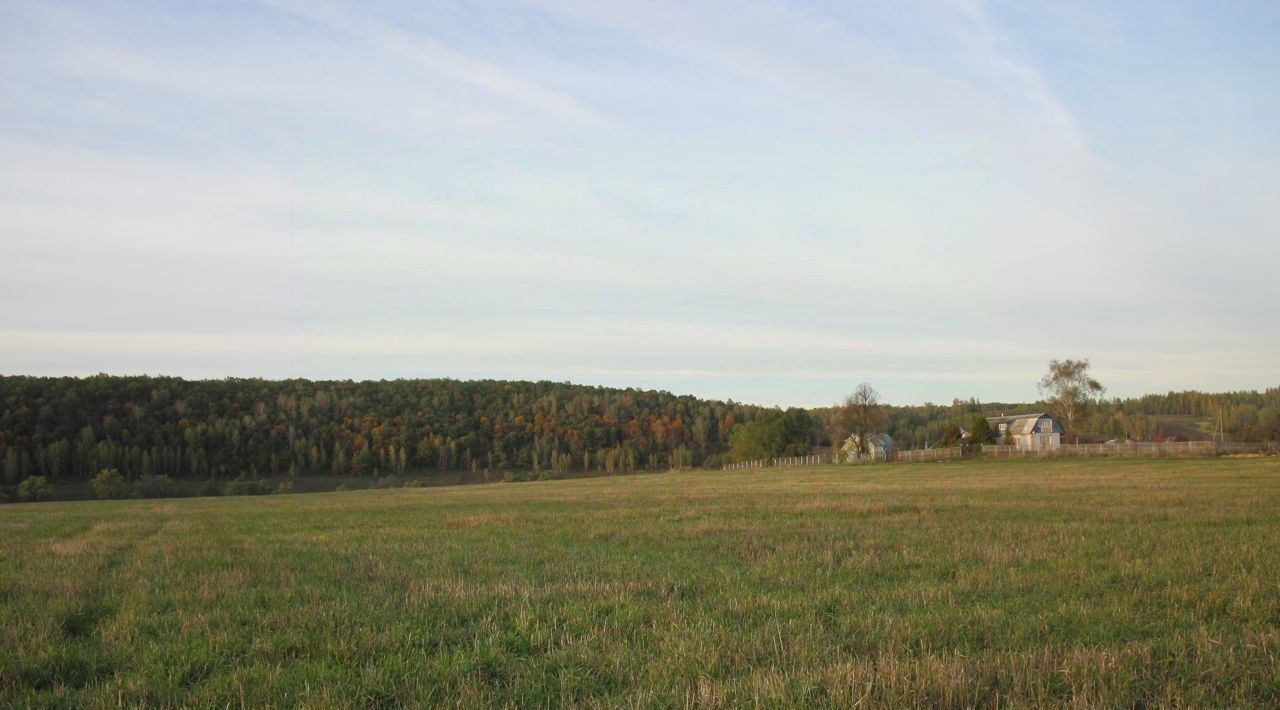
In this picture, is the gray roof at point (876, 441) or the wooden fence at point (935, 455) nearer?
the wooden fence at point (935, 455)

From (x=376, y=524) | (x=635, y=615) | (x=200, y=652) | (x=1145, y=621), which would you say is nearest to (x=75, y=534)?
(x=376, y=524)

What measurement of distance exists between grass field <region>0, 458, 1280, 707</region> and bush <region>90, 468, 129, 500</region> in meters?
85.2

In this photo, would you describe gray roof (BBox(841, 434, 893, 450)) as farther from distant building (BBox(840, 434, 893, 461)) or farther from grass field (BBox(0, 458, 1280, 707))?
grass field (BBox(0, 458, 1280, 707))

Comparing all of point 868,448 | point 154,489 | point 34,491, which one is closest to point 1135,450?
point 868,448

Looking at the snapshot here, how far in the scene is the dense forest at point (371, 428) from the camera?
13238 centimetres

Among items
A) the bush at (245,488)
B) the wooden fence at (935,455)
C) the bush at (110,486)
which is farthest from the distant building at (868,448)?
the bush at (110,486)

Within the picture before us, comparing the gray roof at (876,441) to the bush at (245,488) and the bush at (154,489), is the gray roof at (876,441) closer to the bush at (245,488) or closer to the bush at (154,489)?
the bush at (245,488)

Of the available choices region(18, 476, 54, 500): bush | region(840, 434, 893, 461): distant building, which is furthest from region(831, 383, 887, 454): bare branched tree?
region(18, 476, 54, 500): bush

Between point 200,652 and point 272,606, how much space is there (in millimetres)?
2455

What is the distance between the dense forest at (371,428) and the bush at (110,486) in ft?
137

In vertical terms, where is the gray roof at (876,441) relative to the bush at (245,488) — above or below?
above

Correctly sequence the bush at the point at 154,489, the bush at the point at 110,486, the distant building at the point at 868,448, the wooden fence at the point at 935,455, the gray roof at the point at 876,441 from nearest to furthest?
1. the wooden fence at the point at 935,455
2. the bush at the point at 110,486
3. the bush at the point at 154,489
4. the distant building at the point at 868,448
5. the gray roof at the point at 876,441

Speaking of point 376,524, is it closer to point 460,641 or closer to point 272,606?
point 272,606

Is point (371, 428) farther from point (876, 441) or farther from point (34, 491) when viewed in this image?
point (876, 441)
